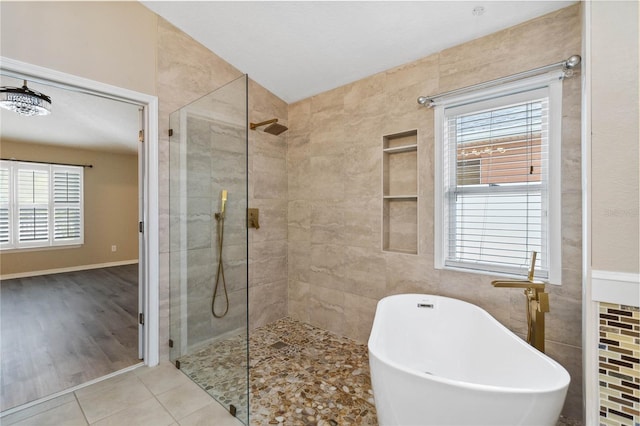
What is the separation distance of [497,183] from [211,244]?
6.82ft

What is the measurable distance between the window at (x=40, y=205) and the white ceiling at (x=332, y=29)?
200 inches

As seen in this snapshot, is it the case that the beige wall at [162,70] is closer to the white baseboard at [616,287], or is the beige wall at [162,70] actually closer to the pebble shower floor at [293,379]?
the pebble shower floor at [293,379]

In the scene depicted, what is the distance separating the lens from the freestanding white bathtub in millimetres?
1066

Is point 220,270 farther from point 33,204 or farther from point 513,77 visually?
point 33,204

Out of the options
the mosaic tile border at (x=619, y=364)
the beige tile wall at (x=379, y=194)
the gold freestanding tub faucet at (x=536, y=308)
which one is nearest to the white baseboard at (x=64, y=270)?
the beige tile wall at (x=379, y=194)

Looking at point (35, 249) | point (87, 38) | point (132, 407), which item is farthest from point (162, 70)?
point (35, 249)

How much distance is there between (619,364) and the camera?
4.11 feet

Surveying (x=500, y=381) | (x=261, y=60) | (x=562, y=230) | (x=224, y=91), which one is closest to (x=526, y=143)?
(x=562, y=230)

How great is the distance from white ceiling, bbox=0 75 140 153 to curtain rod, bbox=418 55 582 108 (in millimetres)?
2942

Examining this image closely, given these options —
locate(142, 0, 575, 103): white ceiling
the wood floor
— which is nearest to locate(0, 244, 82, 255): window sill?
the wood floor

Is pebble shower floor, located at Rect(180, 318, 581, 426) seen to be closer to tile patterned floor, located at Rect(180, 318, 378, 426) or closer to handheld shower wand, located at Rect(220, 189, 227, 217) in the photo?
tile patterned floor, located at Rect(180, 318, 378, 426)

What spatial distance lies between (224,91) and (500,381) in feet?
7.97

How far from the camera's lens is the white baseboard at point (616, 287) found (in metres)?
1.21

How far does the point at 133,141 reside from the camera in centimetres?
537
